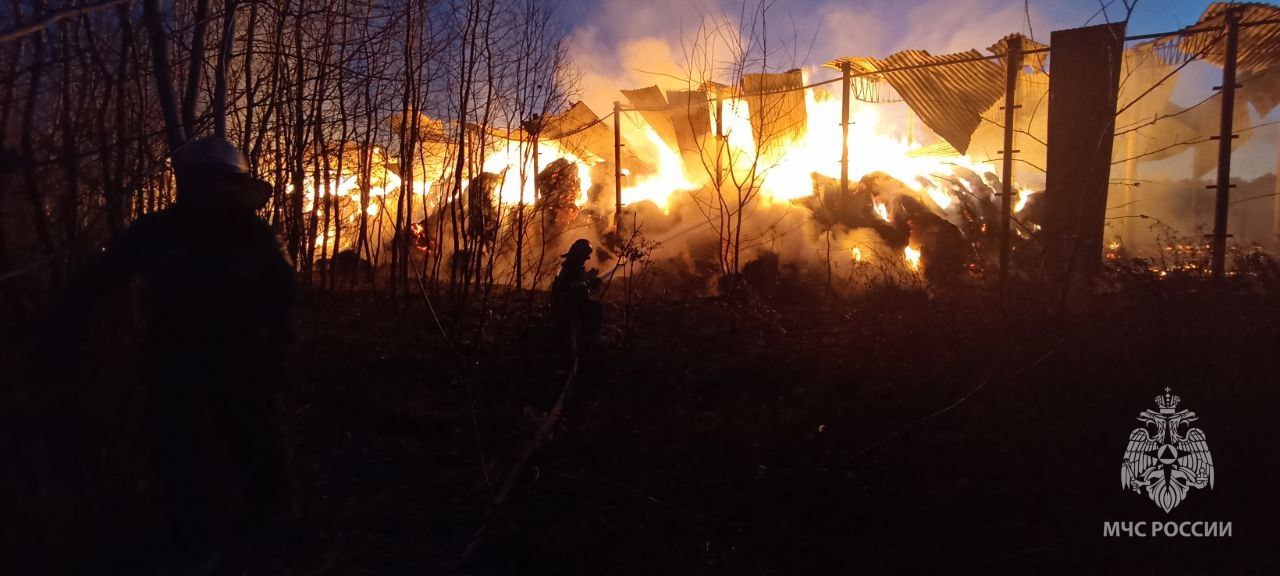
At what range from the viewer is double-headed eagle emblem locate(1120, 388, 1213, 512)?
3.94m

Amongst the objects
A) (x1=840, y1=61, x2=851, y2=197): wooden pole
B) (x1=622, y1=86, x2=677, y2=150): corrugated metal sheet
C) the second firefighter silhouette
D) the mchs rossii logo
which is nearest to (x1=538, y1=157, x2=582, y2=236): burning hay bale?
(x1=622, y1=86, x2=677, y2=150): corrugated metal sheet

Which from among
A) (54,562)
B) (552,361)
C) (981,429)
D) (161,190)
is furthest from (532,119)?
(54,562)

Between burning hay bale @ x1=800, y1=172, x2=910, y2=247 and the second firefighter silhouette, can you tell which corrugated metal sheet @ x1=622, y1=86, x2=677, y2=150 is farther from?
the second firefighter silhouette

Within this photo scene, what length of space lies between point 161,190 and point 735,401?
4.76m

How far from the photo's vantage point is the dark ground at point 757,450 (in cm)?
350

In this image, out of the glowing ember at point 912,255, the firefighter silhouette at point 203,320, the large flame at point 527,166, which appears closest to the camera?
the firefighter silhouette at point 203,320

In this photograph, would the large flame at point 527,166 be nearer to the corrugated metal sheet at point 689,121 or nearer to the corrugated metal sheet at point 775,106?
the corrugated metal sheet at point 689,121

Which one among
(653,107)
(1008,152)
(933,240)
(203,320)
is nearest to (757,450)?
(203,320)

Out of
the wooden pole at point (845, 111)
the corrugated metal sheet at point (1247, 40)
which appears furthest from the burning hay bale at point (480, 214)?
the corrugated metal sheet at point (1247, 40)

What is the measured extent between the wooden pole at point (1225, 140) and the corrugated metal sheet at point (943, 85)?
10.2 feet

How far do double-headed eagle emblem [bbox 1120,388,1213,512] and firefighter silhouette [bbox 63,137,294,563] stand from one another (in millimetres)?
4303

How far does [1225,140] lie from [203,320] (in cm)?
903

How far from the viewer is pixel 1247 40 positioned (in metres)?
8.46

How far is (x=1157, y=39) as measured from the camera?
26.5ft
